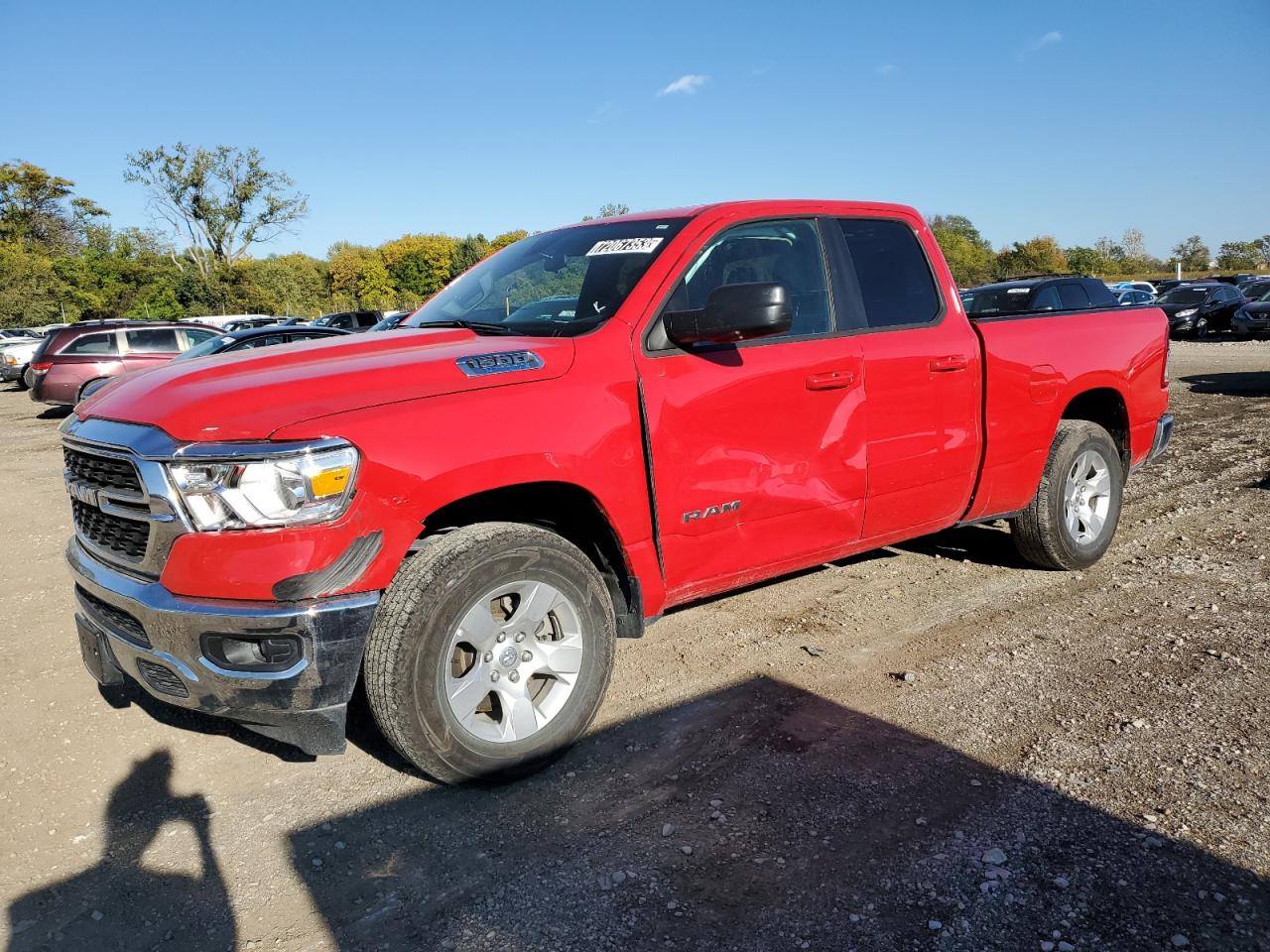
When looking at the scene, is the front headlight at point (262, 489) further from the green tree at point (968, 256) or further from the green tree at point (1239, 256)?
the green tree at point (1239, 256)

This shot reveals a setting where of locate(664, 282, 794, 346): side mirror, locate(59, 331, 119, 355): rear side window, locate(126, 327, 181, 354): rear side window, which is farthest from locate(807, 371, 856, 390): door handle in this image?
locate(59, 331, 119, 355): rear side window

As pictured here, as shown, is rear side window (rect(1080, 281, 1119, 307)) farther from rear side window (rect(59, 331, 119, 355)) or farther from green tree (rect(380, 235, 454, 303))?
green tree (rect(380, 235, 454, 303))

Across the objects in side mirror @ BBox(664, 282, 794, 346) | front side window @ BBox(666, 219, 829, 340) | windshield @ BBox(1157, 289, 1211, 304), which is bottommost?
windshield @ BBox(1157, 289, 1211, 304)

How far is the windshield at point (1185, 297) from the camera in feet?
85.9

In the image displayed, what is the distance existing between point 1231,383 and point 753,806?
14573mm

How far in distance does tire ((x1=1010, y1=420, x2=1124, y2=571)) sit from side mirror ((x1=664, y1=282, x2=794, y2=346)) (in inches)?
94.2

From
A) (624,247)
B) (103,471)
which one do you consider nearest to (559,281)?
(624,247)

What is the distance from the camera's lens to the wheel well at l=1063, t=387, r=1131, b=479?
204 inches

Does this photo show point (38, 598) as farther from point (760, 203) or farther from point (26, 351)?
point (26, 351)

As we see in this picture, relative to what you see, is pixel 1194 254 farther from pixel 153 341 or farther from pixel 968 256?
pixel 153 341

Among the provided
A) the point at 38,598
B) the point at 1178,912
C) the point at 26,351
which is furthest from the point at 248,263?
the point at 1178,912

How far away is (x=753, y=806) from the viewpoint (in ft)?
9.62

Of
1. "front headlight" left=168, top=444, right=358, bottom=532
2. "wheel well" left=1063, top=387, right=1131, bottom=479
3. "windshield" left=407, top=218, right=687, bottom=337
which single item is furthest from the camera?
"wheel well" left=1063, top=387, right=1131, bottom=479

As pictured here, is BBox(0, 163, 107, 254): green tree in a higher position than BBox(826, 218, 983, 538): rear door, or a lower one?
higher
